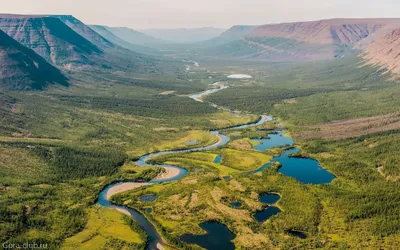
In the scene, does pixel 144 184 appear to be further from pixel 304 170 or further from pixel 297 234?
pixel 304 170

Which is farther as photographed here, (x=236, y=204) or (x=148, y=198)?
(x=148, y=198)

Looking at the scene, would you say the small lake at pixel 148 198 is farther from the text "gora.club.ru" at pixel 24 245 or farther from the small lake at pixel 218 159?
the small lake at pixel 218 159

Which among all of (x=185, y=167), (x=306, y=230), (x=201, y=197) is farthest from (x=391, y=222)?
(x=185, y=167)

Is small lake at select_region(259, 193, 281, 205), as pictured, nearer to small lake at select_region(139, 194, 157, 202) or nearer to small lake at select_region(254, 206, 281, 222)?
small lake at select_region(254, 206, 281, 222)

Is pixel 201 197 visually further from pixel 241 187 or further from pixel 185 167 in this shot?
pixel 185 167

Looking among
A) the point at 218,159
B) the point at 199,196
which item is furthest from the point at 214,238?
the point at 218,159

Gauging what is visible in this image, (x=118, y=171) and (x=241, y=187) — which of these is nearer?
(x=241, y=187)

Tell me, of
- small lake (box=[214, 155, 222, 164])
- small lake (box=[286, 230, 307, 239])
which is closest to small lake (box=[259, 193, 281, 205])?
small lake (box=[286, 230, 307, 239])
